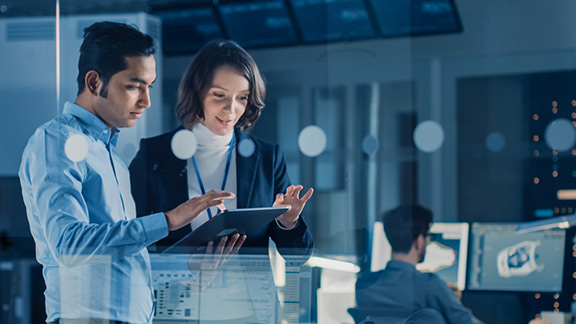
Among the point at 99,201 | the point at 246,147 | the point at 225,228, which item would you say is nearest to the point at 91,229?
the point at 99,201

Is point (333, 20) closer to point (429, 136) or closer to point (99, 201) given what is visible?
point (429, 136)

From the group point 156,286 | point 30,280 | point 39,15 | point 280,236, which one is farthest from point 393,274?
point 39,15

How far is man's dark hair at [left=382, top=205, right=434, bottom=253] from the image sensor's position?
Result: 226cm

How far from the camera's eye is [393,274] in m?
2.27

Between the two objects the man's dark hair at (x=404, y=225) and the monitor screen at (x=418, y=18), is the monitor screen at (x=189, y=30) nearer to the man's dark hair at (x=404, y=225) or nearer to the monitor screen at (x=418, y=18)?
the monitor screen at (x=418, y=18)

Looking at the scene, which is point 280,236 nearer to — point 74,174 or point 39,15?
point 74,174

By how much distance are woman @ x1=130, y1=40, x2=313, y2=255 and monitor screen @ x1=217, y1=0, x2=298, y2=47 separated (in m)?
0.11

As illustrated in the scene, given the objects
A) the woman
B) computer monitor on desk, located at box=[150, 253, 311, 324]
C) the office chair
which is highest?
the woman

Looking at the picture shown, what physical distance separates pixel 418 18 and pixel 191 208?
119cm

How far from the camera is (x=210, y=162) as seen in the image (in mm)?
2289

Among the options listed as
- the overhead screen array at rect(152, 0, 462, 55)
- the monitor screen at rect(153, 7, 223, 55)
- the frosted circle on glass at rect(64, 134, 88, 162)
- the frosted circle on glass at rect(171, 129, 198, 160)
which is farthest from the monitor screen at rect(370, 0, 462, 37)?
the frosted circle on glass at rect(64, 134, 88, 162)

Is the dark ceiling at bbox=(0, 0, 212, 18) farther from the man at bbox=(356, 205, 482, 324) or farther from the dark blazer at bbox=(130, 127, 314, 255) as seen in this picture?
the man at bbox=(356, 205, 482, 324)

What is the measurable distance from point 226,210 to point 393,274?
72 centimetres

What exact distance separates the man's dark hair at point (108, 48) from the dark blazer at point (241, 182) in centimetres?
32
